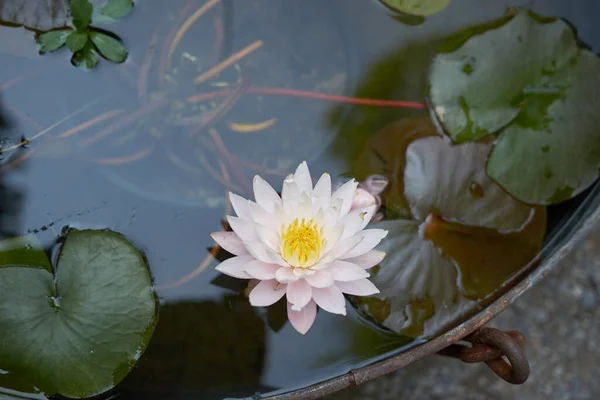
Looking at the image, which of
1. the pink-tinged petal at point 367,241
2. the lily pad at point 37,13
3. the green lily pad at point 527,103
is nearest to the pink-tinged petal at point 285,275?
the pink-tinged petal at point 367,241

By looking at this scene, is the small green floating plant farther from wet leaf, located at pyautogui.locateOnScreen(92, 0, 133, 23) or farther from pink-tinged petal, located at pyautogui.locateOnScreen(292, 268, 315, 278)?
pink-tinged petal, located at pyautogui.locateOnScreen(292, 268, 315, 278)

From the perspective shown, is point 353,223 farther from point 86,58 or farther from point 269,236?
point 86,58

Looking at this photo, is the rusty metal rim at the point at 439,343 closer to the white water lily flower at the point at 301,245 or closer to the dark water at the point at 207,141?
the white water lily flower at the point at 301,245

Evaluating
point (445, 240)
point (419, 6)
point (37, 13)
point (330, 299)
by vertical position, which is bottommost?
point (445, 240)

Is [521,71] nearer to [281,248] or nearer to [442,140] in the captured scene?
[442,140]

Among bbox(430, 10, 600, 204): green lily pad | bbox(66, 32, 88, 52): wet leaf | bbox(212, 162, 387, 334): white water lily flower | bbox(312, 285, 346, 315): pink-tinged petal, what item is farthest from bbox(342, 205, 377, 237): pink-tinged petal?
bbox(66, 32, 88, 52): wet leaf

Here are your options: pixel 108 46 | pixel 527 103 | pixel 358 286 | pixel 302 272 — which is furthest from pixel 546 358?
pixel 108 46

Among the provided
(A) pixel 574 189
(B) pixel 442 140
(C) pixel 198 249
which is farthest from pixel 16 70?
(A) pixel 574 189
